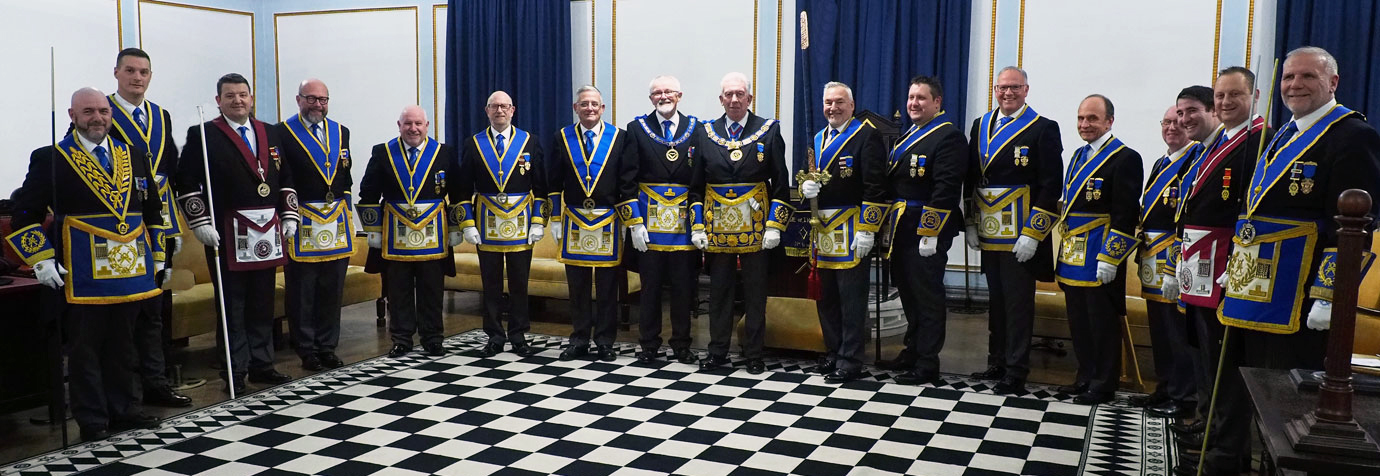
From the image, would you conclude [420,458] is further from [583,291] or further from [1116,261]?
[1116,261]

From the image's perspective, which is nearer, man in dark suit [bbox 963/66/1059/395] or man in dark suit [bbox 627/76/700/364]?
man in dark suit [bbox 963/66/1059/395]

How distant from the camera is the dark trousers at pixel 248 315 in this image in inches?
187

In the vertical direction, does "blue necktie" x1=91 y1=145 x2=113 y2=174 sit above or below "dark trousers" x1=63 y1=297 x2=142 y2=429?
above

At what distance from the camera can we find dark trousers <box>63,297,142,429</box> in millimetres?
3803

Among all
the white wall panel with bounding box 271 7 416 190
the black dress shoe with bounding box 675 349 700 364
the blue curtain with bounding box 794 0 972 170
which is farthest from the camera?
the white wall panel with bounding box 271 7 416 190

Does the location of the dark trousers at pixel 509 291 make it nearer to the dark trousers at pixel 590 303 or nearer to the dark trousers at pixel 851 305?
the dark trousers at pixel 590 303

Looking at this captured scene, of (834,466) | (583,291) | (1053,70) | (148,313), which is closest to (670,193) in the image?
(583,291)

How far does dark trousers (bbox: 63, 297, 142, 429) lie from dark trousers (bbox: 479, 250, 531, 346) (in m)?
1.85

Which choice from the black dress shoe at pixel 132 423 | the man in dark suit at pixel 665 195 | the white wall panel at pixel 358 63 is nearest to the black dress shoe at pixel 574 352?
the man in dark suit at pixel 665 195

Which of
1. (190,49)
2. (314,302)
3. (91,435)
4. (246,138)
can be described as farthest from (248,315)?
(190,49)

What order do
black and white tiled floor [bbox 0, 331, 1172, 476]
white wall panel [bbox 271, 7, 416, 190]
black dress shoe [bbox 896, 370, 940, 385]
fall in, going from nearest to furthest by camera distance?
black and white tiled floor [bbox 0, 331, 1172, 476] → black dress shoe [bbox 896, 370, 940, 385] → white wall panel [bbox 271, 7, 416, 190]

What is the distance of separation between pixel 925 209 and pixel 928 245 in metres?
0.17

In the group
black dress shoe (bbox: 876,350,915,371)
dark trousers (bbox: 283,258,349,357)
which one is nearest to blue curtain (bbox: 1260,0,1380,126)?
black dress shoe (bbox: 876,350,915,371)

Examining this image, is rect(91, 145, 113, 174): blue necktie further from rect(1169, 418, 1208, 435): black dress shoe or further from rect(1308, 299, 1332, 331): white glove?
rect(1169, 418, 1208, 435): black dress shoe
